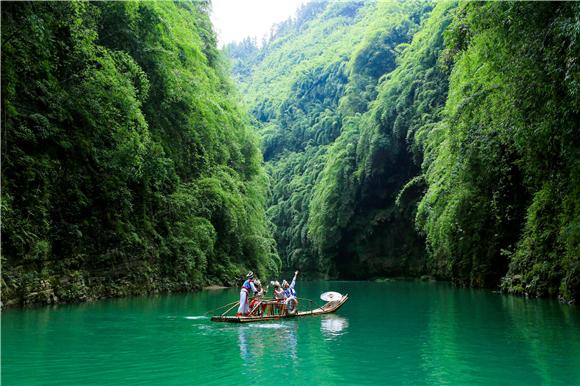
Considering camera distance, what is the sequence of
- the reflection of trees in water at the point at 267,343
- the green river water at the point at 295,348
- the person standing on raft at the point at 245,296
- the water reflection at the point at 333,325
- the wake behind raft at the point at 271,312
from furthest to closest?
1. the person standing on raft at the point at 245,296
2. the wake behind raft at the point at 271,312
3. the water reflection at the point at 333,325
4. the reflection of trees in water at the point at 267,343
5. the green river water at the point at 295,348

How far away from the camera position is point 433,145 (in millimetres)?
28109

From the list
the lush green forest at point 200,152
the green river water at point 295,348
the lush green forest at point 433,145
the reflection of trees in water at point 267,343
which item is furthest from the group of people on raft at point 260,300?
the lush green forest at point 433,145

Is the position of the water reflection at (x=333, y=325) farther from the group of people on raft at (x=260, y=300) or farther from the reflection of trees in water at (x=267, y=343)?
the group of people on raft at (x=260, y=300)

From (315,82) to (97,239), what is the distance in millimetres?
54075

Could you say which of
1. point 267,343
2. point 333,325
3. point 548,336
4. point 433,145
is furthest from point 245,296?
point 433,145

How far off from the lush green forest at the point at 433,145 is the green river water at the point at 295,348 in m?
3.98

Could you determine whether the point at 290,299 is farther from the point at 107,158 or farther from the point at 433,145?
the point at 433,145

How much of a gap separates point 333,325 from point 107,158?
1000cm

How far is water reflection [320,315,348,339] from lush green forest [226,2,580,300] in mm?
6011

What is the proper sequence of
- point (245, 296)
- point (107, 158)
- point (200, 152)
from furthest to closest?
point (200, 152)
point (107, 158)
point (245, 296)

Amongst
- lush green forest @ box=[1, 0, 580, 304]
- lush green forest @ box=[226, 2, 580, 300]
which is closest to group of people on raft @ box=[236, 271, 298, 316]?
lush green forest @ box=[1, 0, 580, 304]

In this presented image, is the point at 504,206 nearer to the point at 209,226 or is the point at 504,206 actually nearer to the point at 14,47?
the point at 209,226

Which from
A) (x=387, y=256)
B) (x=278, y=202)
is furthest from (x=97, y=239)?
(x=278, y=202)

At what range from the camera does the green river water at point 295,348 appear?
7.73 m
